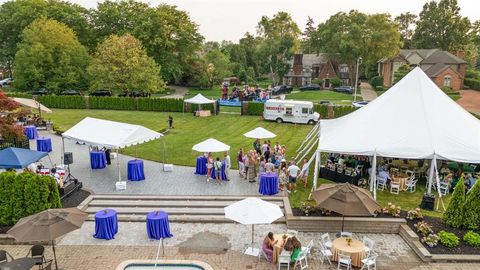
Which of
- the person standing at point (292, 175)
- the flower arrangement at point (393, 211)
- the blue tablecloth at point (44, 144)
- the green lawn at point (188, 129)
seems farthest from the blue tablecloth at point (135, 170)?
the flower arrangement at point (393, 211)

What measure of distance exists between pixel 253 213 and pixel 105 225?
5.11 meters

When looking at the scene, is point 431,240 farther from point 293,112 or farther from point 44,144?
point 293,112

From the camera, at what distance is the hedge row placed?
12391 mm

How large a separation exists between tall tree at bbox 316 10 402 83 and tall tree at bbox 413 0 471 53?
24.0m

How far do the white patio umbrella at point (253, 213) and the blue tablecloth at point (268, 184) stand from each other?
422 centimetres

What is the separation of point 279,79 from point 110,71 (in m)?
36.7

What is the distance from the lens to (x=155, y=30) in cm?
5038

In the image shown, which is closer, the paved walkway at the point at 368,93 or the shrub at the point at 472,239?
the shrub at the point at 472,239

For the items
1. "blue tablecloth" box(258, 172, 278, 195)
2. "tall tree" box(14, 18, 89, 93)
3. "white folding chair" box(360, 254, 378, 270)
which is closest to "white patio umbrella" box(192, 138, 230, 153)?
"blue tablecloth" box(258, 172, 278, 195)

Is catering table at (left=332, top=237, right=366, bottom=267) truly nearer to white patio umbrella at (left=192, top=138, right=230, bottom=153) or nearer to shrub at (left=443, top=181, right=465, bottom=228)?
shrub at (left=443, top=181, right=465, bottom=228)

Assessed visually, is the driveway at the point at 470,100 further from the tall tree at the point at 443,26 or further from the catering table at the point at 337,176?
the catering table at the point at 337,176

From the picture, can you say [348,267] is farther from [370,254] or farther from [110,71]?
[110,71]

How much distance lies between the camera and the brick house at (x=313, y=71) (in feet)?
Answer: 224

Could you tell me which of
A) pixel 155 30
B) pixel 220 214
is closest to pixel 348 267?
pixel 220 214
